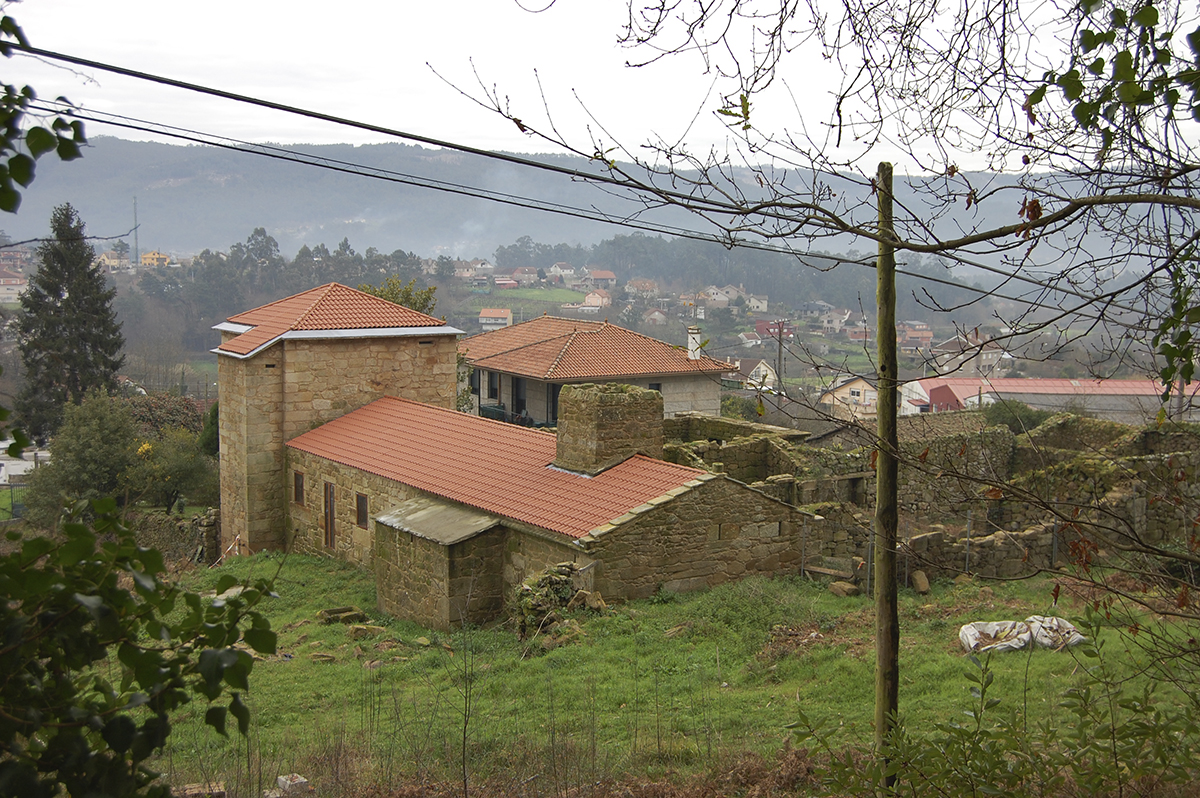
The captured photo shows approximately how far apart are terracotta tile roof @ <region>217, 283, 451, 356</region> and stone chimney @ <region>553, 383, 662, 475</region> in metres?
7.80

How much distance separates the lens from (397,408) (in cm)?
1955

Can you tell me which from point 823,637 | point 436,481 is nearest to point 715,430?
point 436,481

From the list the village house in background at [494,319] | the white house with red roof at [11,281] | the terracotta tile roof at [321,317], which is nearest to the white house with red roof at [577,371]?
the terracotta tile roof at [321,317]

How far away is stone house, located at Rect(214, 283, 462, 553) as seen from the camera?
19.2 meters

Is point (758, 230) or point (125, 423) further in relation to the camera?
point (125, 423)

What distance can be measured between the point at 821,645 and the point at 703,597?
2072mm

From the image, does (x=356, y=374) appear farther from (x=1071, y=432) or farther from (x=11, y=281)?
(x=11, y=281)

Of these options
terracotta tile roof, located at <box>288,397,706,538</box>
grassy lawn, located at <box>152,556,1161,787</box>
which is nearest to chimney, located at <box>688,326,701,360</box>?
grassy lawn, located at <box>152,556,1161,787</box>

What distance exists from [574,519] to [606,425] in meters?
1.89

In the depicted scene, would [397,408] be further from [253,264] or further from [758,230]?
[253,264]

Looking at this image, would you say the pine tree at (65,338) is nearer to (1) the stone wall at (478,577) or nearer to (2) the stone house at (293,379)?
(2) the stone house at (293,379)

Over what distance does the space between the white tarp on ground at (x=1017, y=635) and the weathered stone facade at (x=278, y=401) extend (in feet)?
45.6

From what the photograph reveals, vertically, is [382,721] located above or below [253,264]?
below

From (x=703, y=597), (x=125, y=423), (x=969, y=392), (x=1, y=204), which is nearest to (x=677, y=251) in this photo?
(x=969, y=392)
